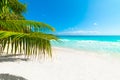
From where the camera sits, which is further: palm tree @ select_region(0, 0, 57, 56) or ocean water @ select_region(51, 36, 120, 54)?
ocean water @ select_region(51, 36, 120, 54)

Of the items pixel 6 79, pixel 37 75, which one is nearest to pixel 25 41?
pixel 6 79

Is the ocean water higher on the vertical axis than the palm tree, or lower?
lower

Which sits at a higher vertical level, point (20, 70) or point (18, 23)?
point (18, 23)

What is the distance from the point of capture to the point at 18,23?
4.59m

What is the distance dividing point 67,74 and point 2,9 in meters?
3.50

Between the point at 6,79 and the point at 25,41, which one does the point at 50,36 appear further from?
the point at 6,79

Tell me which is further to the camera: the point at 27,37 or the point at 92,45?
the point at 92,45

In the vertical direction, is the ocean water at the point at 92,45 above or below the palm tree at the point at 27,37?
below

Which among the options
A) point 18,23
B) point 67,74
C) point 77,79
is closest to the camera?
point 18,23

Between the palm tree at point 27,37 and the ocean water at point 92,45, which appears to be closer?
the palm tree at point 27,37

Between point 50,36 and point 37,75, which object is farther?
point 37,75

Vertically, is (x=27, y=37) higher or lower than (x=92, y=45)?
higher

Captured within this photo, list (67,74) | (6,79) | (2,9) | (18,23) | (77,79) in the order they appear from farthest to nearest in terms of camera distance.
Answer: (67,74), (77,79), (6,79), (2,9), (18,23)

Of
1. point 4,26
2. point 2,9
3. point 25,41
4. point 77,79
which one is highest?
point 2,9
